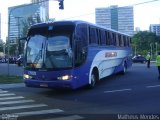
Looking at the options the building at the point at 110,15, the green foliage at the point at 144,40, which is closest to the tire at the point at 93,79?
the building at the point at 110,15

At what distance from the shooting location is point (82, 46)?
15195mm

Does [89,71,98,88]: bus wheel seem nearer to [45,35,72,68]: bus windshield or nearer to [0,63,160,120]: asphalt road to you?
[0,63,160,120]: asphalt road

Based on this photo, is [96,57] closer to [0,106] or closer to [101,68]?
[101,68]

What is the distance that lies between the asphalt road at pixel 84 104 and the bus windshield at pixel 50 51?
1.36 m

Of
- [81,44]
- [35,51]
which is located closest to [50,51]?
[35,51]

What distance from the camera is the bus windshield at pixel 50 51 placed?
1416 cm

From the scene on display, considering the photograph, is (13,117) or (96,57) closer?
(13,117)

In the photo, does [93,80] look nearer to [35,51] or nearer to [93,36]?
[93,36]

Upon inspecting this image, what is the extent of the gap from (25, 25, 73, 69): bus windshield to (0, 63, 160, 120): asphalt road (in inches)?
53.7

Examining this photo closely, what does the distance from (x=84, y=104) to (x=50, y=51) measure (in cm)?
325

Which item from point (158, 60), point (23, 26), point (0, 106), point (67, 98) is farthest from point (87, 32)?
point (23, 26)

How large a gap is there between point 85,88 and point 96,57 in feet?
5.84

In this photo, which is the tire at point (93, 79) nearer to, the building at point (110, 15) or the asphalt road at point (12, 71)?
the asphalt road at point (12, 71)

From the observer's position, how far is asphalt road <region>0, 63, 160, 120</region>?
998 cm
